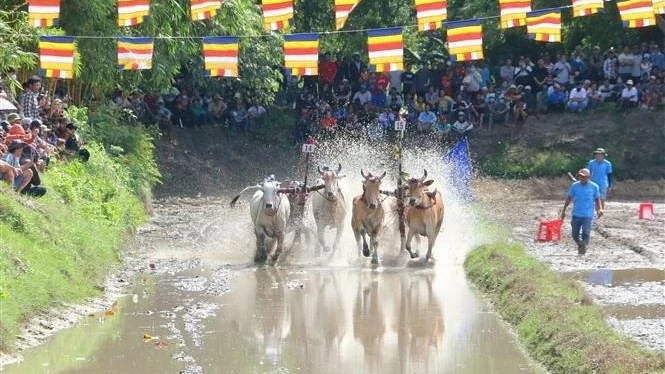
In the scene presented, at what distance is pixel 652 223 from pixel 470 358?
13.1 meters

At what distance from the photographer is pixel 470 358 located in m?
13.9

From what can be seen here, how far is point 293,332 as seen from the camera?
15445 mm

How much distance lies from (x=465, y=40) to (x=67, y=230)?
7.20 metres

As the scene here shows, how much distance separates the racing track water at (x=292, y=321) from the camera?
13.6 m

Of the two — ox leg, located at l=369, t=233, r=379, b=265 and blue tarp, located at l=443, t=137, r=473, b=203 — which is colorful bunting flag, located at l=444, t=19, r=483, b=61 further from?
blue tarp, located at l=443, t=137, r=473, b=203

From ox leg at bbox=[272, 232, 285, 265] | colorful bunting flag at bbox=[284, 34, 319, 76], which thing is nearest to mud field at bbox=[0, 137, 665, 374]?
ox leg at bbox=[272, 232, 285, 265]

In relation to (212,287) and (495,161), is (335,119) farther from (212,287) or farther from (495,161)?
(212,287)

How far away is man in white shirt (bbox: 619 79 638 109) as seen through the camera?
3517 cm

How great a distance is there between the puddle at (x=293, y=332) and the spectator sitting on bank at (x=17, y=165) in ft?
7.30

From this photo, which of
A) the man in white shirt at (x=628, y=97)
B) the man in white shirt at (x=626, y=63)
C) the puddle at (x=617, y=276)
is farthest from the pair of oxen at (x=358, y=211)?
the man in white shirt at (x=628, y=97)

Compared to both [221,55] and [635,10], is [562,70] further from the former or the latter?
[221,55]

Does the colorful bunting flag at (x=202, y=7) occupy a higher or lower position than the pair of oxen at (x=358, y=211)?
higher

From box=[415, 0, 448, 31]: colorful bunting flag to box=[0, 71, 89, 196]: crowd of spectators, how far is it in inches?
244

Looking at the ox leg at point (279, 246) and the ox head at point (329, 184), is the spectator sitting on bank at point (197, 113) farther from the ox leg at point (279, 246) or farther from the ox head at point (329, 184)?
the ox leg at point (279, 246)
